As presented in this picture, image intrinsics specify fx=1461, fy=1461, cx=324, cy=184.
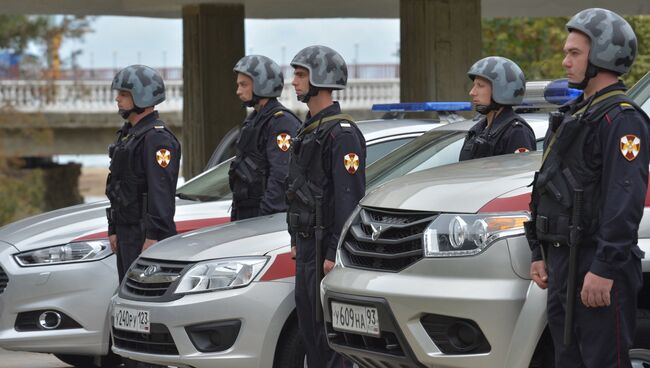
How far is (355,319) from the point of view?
6039 mm

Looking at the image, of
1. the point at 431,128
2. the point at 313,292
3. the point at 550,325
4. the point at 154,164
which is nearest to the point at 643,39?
the point at 431,128

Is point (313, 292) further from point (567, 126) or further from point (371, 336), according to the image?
point (567, 126)

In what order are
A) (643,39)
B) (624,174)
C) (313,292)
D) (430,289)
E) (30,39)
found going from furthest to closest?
(30,39), (643,39), (313,292), (430,289), (624,174)

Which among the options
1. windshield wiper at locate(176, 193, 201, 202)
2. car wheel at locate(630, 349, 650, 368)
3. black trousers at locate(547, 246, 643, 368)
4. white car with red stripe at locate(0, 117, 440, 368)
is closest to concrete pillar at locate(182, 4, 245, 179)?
windshield wiper at locate(176, 193, 201, 202)

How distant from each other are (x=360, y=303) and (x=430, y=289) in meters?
0.40

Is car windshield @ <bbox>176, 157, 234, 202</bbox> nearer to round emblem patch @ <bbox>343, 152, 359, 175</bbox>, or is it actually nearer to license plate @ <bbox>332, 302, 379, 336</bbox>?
round emblem patch @ <bbox>343, 152, 359, 175</bbox>

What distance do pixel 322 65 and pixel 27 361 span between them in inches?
165

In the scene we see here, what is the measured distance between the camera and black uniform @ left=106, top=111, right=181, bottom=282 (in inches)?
326

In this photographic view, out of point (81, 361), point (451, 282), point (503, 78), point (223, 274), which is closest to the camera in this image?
point (451, 282)

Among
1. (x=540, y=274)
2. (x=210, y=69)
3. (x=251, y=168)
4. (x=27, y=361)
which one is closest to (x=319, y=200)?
(x=251, y=168)

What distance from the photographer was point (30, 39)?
44.4m

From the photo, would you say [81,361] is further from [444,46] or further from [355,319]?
[444,46]

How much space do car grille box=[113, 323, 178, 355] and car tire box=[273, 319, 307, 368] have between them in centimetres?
51

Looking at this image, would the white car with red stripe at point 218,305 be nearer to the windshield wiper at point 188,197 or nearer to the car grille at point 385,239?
the car grille at point 385,239
